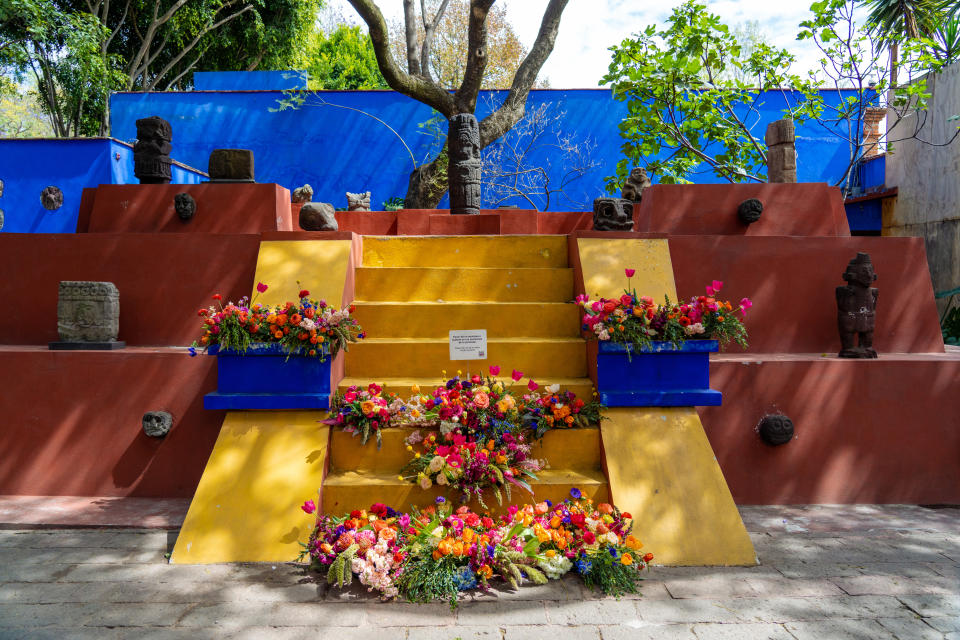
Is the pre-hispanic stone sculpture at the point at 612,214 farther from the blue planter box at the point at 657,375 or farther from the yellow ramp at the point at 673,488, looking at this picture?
the yellow ramp at the point at 673,488

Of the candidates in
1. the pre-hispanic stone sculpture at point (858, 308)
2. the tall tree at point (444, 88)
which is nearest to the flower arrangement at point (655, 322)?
the pre-hispanic stone sculpture at point (858, 308)

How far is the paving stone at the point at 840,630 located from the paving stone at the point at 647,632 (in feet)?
1.33

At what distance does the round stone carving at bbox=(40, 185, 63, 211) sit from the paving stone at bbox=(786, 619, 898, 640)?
10151 mm

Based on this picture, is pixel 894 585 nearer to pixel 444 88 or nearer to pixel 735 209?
pixel 735 209

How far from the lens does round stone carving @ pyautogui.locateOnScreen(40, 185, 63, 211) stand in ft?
29.2

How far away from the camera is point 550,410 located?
3.56 meters

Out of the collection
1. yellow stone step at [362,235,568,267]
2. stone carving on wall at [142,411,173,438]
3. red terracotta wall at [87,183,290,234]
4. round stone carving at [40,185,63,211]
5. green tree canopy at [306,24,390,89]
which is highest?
green tree canopy at [306,24,390,89]

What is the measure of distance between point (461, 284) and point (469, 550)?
6.62ft

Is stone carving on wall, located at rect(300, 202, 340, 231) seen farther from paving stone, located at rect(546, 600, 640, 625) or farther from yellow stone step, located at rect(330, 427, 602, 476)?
paving stone, located at rect(546, 600, 640, 625)

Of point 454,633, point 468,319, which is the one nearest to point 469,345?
point 468,319

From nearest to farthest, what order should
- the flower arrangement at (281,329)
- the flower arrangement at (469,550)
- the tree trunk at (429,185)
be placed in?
the flower arrangement at (469,550), the flower arrangement at (281,329), the tree trunk at (429,185)

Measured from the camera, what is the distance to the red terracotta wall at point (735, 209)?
5.00m

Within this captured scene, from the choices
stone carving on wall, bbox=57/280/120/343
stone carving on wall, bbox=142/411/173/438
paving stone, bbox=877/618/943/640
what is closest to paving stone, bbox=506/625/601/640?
paving stone, bbox=877/618/943/640

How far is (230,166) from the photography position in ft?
18.1
